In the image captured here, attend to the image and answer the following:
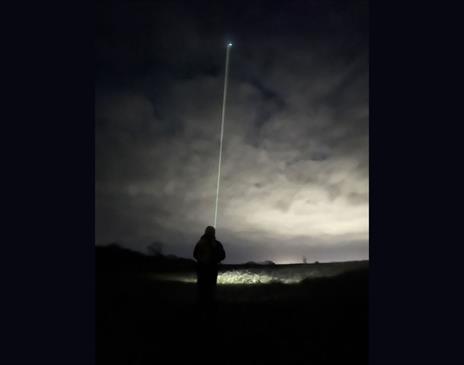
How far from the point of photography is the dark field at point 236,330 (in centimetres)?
685

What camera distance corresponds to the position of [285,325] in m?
8.67

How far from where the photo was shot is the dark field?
270 inches

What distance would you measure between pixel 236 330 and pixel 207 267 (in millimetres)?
1922

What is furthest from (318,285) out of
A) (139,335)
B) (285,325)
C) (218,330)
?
(139,335)

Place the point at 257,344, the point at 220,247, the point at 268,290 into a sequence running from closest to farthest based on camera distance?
the point at 257,344 < the point at 220,247 < the point at 268,290

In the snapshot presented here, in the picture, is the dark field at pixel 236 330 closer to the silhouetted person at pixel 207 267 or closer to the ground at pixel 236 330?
the ground at pixel 236 330

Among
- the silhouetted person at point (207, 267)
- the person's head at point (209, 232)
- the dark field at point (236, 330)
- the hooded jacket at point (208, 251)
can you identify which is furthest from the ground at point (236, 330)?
the person's head at point (209, 232)

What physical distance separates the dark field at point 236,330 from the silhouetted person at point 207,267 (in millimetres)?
465

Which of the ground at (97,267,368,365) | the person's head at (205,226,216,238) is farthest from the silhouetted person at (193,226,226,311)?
the ground at (97,267,368,365)

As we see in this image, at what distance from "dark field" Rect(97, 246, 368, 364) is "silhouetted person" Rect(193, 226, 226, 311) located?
0.46 meters

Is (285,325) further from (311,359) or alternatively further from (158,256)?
(158,256)

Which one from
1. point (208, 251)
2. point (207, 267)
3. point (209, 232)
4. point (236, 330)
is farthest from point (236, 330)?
point (209, 232)

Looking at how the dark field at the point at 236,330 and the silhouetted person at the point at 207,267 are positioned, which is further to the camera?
the silhouetted person at the point at 207,267

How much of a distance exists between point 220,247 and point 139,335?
10.1 ft
